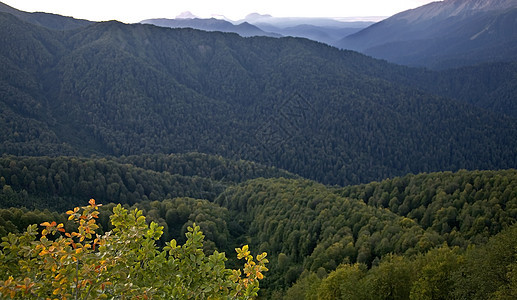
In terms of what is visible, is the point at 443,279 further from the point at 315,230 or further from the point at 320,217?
the point at 320,217

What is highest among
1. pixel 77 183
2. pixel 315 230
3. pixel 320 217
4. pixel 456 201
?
pixel 456 201

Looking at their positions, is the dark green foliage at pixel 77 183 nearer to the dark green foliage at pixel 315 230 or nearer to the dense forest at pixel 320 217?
the dense forest at pixel 320 217

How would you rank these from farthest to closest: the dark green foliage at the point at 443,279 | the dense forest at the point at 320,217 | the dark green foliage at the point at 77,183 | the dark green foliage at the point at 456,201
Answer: the dark green foliage at the point at 77,183
the dark green foliage at the point at 456,201
the dense forest at the point at 320,217
the dark green foliage at the point at 443,279

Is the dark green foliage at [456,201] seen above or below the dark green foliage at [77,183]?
above

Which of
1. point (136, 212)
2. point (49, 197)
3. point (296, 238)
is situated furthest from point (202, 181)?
point (136, 212)

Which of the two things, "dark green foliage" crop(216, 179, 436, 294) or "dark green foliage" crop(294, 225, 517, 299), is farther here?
"dark green foliage" crop(216, 179, 436, 294)

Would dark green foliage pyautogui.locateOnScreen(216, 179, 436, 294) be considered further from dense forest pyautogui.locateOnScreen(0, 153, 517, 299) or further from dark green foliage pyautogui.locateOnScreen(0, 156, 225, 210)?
dark green foliage pyautogui.locateOnScreen(0, 156, 225, 210)

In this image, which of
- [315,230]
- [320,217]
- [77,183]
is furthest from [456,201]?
[77,183]

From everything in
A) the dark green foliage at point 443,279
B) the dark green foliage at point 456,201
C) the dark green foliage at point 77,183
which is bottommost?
the dark green foliage at point 77,183

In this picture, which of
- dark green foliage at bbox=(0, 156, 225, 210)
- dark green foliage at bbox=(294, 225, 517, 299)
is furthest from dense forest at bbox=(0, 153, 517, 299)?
dark green foliage at bbox=(0, 156, 225, 210)

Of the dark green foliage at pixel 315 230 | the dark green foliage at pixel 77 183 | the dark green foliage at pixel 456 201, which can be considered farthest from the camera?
the dark green foliage at pixel 77 183

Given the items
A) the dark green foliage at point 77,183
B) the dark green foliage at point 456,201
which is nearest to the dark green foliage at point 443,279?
the dark green foliage at point 456,201

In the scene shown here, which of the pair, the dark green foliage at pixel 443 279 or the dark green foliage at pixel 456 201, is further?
the dark green foliage at pixel 456 201

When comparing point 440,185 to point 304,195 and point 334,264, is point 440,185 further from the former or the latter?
point 334,264
